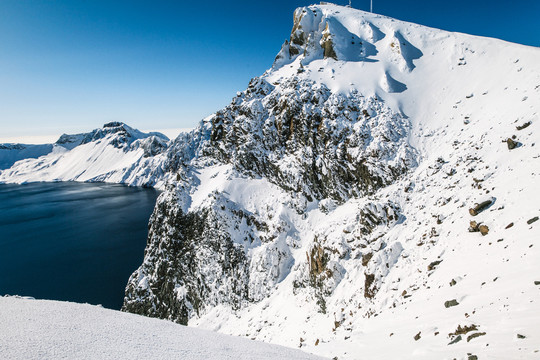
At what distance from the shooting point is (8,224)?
94375mm

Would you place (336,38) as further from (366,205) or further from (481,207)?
(481,207)

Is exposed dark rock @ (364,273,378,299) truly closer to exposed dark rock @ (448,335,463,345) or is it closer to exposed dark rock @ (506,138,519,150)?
exposed dark rock @ (448,335,463,345)

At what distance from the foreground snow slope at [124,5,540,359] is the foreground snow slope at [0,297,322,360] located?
21.6 ft

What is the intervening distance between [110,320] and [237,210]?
3103 cm

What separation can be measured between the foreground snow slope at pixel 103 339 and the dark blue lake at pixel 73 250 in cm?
4354

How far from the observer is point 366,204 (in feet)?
97.6

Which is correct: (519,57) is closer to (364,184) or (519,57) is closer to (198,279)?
(364,184)

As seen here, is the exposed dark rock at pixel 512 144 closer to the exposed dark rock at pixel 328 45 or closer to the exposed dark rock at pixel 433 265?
the exposed dark rock at pixel 433 265

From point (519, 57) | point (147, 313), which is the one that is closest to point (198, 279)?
point (147, 313)

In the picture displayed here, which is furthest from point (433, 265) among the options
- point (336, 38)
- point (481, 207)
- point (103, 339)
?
point (336, 38)

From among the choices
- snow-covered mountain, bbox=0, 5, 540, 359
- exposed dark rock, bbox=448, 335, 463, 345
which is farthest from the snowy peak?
exposed dark rock, bbox=448, 335, 463, 345

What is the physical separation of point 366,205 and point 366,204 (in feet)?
0.39

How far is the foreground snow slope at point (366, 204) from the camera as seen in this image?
43.1ft

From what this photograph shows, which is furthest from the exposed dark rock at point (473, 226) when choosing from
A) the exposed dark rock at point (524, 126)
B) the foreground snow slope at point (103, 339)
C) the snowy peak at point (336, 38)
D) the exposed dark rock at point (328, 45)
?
the exposed dark rock at point (328, 45)
